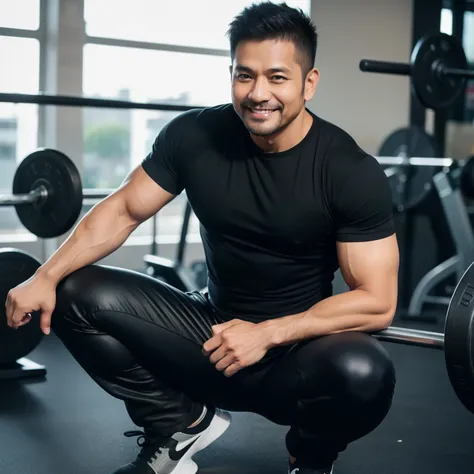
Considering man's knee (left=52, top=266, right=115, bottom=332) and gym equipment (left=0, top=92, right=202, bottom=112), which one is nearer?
man's knee (left=52, top=266, right=115, bottom=332)

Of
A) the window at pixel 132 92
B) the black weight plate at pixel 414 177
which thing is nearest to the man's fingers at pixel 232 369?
the black weight plate at pixel 414 177

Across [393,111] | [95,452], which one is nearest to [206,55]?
[393,111]

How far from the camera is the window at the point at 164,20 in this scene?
4.54m

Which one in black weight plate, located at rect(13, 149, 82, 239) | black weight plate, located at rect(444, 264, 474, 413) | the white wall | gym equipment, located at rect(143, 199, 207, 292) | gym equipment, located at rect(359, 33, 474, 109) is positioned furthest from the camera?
the white wall

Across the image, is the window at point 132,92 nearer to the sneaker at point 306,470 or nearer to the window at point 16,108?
the window at point 16,108

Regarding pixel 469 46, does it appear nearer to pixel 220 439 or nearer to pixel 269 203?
pixel 220 439

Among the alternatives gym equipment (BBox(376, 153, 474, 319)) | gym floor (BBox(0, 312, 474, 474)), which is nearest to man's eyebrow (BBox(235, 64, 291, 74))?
gym floor (BBox(0, 312, 474, 474))

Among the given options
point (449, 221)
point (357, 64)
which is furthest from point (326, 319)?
point (357, 64)

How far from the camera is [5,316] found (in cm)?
276

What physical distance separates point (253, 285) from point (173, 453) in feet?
1.33

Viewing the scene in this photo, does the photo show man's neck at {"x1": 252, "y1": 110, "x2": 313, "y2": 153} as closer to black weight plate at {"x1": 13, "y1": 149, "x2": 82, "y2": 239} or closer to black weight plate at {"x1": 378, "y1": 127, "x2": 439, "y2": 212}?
black weight plate at {"x1": 13, "y1": 149, "x2": 82, "y2": 239}

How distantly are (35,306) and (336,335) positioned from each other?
0.62 meters

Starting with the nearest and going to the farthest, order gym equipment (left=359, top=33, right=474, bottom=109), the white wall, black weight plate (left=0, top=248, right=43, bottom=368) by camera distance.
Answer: black weight plate (left=0, top=248, right=43, bottom=368) → gym equipment (left=359, top=33, right=474, bottom=109) → the white wall

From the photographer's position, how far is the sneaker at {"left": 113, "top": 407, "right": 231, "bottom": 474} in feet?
6.08
